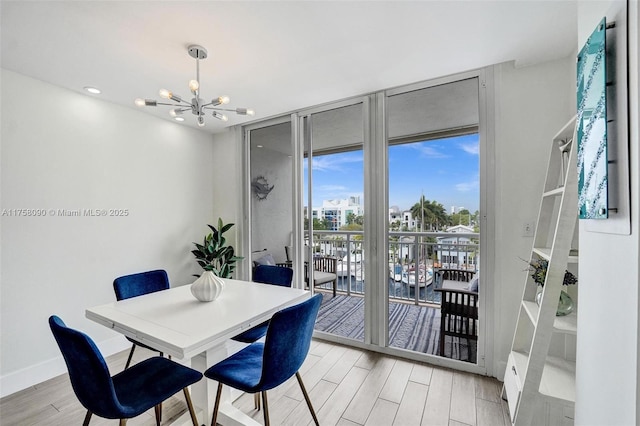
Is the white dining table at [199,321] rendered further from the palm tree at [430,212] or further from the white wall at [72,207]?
the palm tree at [430,212]

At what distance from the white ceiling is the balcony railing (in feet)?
6.43

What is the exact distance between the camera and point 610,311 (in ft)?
3.15

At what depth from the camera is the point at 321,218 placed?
10.6 feet

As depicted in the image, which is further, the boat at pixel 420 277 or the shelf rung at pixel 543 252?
the boat at pixel 420 277

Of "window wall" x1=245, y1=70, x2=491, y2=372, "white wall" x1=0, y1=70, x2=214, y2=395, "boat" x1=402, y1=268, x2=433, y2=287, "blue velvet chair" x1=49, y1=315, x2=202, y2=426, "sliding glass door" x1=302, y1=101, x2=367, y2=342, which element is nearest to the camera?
"blue velvet chair" x1=49, y1=315, x2=202, y2=426

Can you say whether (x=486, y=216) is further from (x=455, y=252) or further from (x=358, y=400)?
(x=358, y=400)

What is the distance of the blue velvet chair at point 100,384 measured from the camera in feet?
3.74

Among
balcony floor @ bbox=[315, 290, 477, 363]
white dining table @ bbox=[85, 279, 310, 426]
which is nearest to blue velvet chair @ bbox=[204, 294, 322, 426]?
white dining table @ bbox=[85, 279, 310, 426]

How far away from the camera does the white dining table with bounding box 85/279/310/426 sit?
135 cm

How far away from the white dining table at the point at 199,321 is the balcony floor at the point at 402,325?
1.32 metres

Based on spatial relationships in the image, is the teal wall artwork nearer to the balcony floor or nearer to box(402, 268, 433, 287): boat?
the balcony floor

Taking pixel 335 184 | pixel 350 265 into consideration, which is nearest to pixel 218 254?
pixel 335 184

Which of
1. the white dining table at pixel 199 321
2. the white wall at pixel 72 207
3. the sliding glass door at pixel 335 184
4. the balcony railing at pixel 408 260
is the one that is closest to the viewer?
the white dining table at pixel 199 321

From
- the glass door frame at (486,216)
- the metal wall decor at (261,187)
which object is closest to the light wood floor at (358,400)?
the glass door frame at (486,216)
